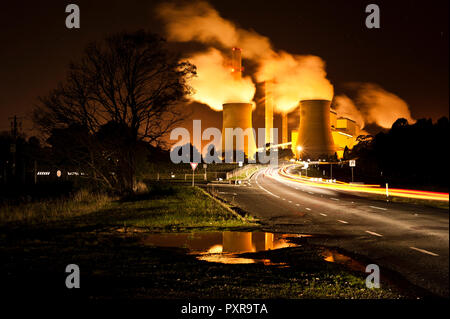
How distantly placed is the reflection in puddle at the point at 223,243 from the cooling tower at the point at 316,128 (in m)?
79.5

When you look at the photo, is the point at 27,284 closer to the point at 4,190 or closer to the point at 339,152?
the point at 4,190

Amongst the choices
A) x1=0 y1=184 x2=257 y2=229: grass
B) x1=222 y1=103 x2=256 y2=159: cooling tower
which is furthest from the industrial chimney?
x1=0 y1=184 x2=257 y2=229: grass

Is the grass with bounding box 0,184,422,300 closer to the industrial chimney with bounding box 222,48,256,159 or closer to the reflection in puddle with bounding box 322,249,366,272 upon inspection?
the reflection in puddle with bounding box 322,249,366,272

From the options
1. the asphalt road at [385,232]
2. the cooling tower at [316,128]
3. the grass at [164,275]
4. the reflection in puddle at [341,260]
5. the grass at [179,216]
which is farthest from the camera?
the cooling tower at [316,128]

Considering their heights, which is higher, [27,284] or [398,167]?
[398,167]

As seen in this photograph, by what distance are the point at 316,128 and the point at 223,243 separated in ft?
273

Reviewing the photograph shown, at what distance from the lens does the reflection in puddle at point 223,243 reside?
30.2 feet

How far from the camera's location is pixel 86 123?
91.8ft

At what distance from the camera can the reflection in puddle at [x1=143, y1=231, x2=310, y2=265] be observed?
30.2 ft

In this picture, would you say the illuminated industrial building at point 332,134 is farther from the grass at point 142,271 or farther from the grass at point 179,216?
the grass at point 142,271

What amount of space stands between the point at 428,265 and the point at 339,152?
112147 millimetres

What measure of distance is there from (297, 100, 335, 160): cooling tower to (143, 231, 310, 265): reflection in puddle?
261ft

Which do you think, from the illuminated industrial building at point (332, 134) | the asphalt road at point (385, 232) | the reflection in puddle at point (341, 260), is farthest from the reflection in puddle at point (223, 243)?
the illuminated industrial building at point (332, 134)

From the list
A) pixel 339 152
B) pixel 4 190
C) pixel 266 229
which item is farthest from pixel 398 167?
pixel 339 152
